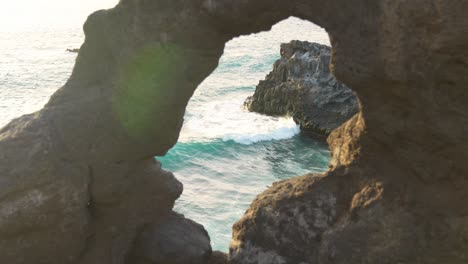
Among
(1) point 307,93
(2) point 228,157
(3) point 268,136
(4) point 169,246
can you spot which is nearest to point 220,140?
(2) point 228,157

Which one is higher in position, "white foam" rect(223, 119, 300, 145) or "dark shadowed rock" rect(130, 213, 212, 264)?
"dark shadowed rock" rect(130, 213, 212, 264)

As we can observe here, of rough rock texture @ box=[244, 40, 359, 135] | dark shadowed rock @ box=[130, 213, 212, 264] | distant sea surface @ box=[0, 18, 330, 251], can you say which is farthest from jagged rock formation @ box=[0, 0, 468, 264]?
rough rock texture @ box=[244, 40, 359, 135]

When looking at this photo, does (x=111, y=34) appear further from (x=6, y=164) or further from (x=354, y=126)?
(x=354, y=126)

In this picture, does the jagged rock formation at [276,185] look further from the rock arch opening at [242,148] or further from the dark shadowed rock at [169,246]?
the rock arch opening at [242,148]

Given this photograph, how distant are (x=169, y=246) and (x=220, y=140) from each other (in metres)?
17.5

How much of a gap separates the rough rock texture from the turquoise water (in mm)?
717

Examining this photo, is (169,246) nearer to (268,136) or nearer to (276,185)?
(276,185)

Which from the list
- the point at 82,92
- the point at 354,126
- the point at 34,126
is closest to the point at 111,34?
the point at 82,92

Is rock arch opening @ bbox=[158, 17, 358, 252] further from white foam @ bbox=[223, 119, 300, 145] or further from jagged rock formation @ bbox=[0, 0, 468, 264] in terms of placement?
jagged rock formation @ bbox=[0, 0, 468, 264]

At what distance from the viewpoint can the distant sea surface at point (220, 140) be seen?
18.8m

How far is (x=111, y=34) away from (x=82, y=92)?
0.99 m

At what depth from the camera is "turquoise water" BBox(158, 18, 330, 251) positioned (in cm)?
1811

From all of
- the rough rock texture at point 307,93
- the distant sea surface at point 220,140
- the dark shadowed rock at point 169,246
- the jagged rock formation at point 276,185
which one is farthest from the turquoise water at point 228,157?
the jagged rock formation at point 276,185

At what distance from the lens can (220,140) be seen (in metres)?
26.5
